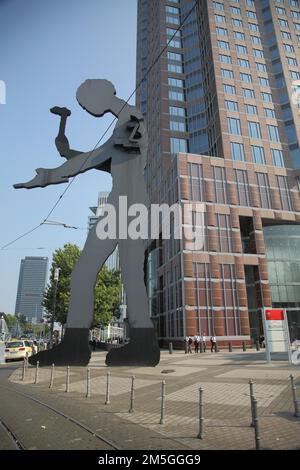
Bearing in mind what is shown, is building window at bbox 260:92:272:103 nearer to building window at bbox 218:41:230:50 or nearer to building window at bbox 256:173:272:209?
building window at bbox 218:41:230:50

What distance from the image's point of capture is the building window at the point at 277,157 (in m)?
52.2

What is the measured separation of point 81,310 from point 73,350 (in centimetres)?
200

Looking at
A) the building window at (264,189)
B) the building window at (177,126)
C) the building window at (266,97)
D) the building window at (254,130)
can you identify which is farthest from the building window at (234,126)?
the building window at (177,126)

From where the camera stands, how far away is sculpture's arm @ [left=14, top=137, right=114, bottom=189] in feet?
61.6

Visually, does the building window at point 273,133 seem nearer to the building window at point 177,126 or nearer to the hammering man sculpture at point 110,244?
the building window at point 177,126

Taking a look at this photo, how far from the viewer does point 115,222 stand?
18.5m

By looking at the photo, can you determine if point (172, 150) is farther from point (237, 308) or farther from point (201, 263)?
point (237, 308)

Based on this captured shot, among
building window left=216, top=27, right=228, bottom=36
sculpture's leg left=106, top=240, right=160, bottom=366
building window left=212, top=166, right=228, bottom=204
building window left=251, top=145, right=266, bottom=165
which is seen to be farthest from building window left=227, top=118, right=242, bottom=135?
sculpture's leg left=106, top=240, right=160, bottom=366

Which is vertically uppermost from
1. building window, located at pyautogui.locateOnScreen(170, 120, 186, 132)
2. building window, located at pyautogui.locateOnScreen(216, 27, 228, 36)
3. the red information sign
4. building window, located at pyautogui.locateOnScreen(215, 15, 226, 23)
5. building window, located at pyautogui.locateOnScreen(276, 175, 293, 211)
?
building window, located at pyautogui.locateOnScreen(215, 15, 226, 23)

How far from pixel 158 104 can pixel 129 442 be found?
66.7 m

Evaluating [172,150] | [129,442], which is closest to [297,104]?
[172,150]

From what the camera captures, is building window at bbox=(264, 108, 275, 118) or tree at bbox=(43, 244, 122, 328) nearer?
tree at bbox=(43, 244, 122, 328)

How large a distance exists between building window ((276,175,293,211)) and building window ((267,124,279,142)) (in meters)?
6.77

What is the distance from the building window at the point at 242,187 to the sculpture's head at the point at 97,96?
31866mm
